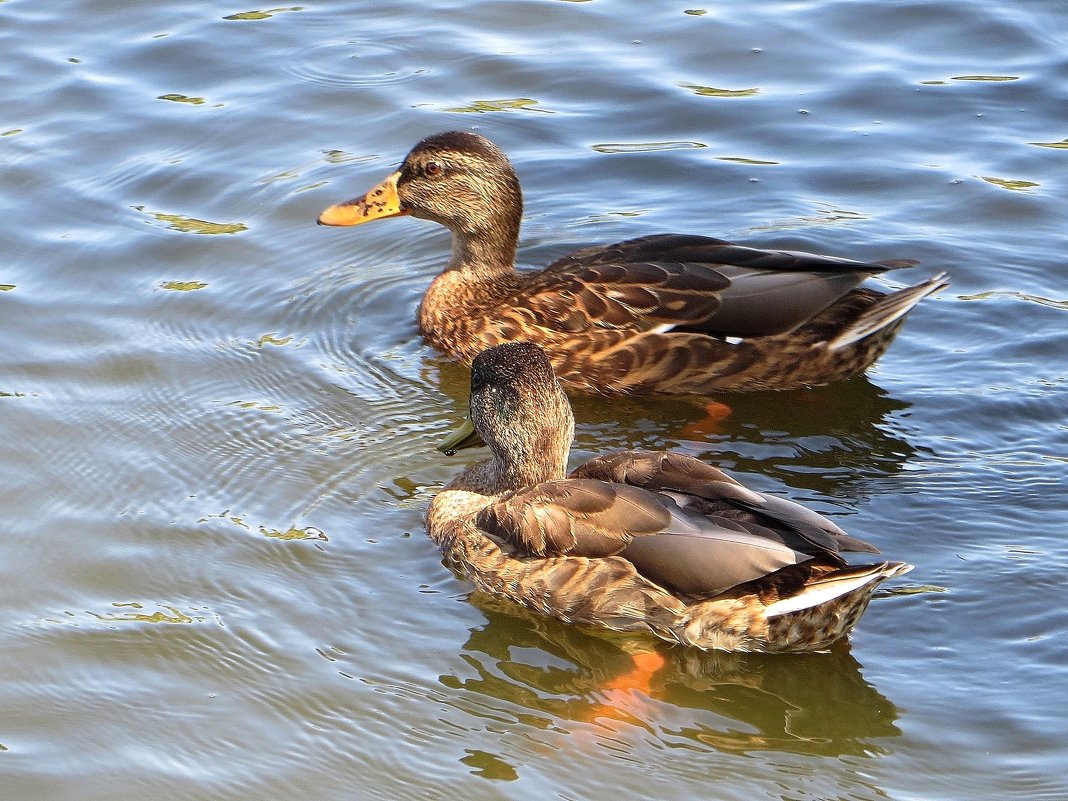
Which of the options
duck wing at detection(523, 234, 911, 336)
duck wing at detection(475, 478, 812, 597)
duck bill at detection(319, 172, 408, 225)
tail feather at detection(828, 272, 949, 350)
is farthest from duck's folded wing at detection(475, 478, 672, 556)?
duck bill at detection(319, 172, 408, 225)

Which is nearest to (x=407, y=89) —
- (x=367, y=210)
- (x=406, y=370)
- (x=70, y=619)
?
(x=367, y=210)

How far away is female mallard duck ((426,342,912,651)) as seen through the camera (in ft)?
18.9

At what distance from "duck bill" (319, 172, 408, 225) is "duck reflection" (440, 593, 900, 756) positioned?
338 centimetres

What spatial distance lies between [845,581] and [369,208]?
14.1ft

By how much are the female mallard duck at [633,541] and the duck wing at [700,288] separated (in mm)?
1396

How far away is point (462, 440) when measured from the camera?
7.03m

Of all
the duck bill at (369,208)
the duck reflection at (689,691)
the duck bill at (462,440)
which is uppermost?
the duck bill at (369,208)

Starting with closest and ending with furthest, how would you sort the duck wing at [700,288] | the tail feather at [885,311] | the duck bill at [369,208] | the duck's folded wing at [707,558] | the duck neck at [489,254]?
the duck's folded wing at [707,558] → the tail feather at [885,311] → the duck wing at [700,288] → the duck neck at [489,254] → the duck bill at [369,208]

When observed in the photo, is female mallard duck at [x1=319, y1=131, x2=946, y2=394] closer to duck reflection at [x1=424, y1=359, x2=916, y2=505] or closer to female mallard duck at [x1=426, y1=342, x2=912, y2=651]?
duck reflection at [x1=424, y1=359, x2=916, y2=505]

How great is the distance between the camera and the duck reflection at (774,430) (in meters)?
7.27

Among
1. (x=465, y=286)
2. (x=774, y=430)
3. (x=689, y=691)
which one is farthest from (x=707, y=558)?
(x=465, y=286)

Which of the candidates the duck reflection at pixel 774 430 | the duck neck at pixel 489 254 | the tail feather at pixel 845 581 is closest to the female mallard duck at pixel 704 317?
the duck reflection at pixel 774 430

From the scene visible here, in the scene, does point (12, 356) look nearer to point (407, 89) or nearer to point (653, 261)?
point (653, 261)

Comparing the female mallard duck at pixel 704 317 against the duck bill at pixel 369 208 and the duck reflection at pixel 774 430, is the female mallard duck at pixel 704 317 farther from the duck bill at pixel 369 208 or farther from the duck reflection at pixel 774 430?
the duck bill at pixel 369 208
